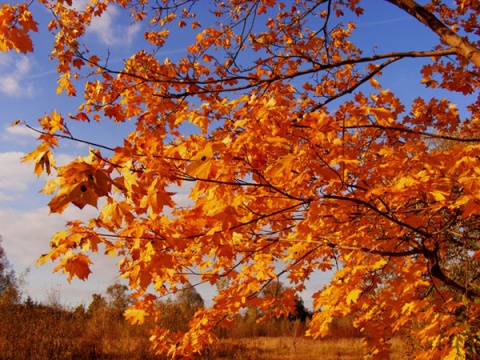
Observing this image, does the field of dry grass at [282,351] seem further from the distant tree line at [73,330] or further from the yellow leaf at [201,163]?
the yellow leaf at [201,163]

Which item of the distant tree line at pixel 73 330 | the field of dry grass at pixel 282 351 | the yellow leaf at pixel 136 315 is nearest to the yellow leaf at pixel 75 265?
the yellow leaf at pixel 136 315

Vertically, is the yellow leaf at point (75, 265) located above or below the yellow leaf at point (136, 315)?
above

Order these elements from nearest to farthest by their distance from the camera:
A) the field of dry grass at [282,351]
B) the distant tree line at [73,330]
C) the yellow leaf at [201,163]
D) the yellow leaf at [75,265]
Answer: the yellow leaf at [201,163], the yellow leaf at [75,265], the distant tree line at [73,330], the field of dry grass at [282,351]

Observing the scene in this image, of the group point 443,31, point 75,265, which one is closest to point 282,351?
point 443,31

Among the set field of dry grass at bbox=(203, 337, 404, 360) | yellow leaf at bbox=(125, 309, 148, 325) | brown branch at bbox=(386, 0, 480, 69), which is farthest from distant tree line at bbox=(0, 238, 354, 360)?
brown branch at bbox=(386, 0, 480, 69)

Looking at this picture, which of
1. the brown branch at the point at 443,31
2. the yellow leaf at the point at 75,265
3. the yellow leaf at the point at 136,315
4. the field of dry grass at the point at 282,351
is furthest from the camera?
the field of dry grass at the point at 282,351

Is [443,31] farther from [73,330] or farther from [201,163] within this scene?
[73,330]

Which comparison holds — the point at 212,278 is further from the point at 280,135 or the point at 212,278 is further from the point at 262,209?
the point at 280,135

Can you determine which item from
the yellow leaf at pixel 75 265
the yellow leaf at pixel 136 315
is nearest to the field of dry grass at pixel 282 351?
the yellow leaf at pixel 136 315

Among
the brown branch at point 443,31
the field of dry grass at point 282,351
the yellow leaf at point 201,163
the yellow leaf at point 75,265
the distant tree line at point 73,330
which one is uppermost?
the brown branch at point 443,31

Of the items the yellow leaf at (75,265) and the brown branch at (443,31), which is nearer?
the yellow leaf at (75,265)

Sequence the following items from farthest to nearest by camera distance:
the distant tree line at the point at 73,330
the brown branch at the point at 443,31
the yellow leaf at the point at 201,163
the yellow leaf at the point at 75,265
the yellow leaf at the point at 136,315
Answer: the distant tree line at the point at 73,330 → the yellow leaf at the point at 136,315 → the brown branch at the point at 443,31 → the yellow leaf at the point at 75,265 → the yellow leaf at the point at 201,163

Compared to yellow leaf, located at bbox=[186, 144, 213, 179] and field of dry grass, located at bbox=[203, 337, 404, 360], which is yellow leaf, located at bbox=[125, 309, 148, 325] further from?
field of dry grass, located at bbox=[203, 337, 404, 360]

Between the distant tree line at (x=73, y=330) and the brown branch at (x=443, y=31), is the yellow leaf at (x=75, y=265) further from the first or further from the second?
the distant tree line at (x=73, y=330)
